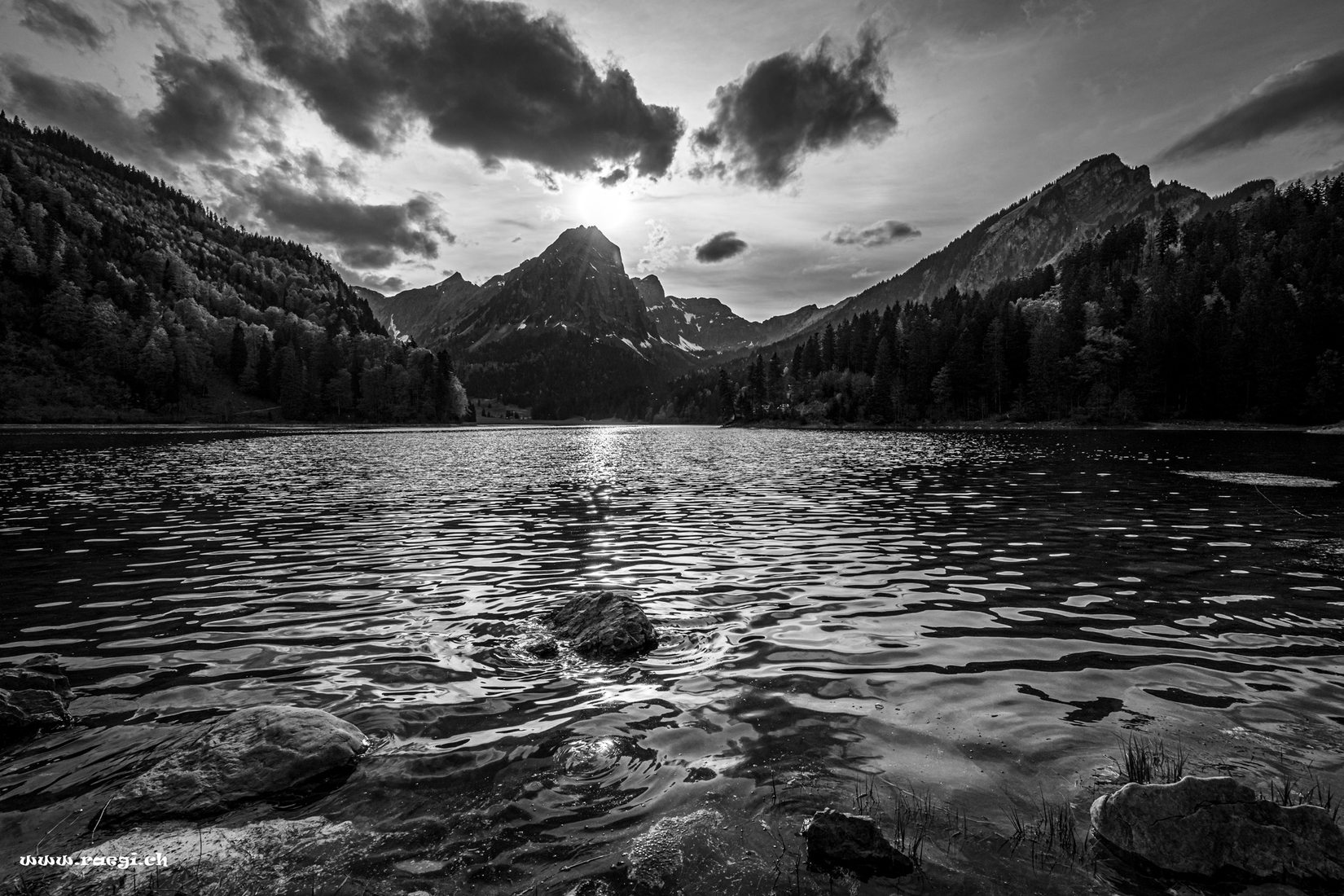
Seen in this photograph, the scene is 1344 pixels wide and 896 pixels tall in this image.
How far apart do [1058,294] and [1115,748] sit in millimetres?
216456

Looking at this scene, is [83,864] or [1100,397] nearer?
[83,864]

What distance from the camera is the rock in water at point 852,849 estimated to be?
5.39 m

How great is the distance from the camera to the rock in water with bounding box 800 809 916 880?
539 cm

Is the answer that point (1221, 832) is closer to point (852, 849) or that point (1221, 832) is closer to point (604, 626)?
point (852, 849)

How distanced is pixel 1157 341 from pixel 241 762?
17522 centimetres

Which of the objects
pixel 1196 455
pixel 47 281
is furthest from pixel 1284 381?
pixel 47 281

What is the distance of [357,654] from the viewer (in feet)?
38.7

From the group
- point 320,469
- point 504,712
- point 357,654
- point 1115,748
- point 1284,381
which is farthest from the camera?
point 1284,381

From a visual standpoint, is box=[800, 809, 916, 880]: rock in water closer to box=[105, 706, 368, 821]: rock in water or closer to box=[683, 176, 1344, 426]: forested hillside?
box=[105, 706, 368, 821]: rock in water

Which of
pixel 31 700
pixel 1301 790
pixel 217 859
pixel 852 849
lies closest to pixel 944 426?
pixel 1301 790

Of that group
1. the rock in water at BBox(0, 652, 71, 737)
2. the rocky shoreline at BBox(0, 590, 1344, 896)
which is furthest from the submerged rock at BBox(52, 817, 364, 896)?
the rock in water at BBox(0, 652, 71, 737)

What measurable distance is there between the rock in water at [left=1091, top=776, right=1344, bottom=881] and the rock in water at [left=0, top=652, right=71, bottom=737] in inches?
561

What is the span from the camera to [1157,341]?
13338cm

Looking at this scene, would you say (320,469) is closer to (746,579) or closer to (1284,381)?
(746,579)
